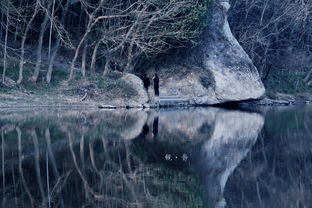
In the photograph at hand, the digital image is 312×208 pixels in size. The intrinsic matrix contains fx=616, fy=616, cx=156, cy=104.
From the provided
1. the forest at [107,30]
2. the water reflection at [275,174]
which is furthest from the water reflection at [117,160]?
the forest at [107,30]

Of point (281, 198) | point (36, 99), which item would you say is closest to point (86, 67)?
point (36, 99)

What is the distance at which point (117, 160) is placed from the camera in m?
17.4

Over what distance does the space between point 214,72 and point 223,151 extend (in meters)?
25.4

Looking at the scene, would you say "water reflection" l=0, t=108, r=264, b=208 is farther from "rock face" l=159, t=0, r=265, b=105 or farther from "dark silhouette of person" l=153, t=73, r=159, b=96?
"rock face" l=159, t=0, r=265, b=105

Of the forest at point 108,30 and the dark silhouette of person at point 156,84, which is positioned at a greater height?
the forest at point 108,30

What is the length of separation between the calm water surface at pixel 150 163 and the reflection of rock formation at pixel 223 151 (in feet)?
0.09

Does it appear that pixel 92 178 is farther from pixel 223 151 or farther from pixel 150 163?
pixel 223 151

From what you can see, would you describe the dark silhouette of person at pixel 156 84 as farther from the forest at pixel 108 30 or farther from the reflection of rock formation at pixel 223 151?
the reflection of rock formation at pixel 223 151

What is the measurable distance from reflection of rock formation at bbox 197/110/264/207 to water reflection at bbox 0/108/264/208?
22 mm

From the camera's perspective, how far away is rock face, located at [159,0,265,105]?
44.2 meters

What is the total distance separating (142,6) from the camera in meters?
42.8

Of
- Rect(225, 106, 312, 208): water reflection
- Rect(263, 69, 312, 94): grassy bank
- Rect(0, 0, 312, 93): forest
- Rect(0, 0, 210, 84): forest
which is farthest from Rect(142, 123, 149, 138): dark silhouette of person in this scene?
Rect(263, 69, 312, 94): grassy bank

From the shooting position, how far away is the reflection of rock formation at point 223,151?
14.2 metres

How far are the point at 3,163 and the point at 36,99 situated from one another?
64.2ft
